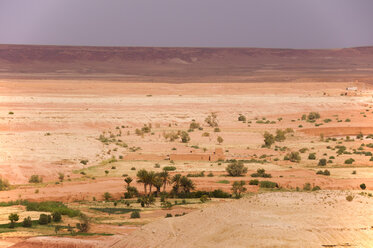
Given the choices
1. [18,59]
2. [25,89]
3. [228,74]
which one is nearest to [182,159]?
[25,89]

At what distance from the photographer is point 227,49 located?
176 m

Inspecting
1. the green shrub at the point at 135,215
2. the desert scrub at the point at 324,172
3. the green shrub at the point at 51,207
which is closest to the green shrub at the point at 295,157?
the desert scrub at the point at 324,172

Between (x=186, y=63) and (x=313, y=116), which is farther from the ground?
(x=186, y=63)

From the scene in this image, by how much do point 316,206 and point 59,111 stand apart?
4682cm

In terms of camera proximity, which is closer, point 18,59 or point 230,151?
point 230,151

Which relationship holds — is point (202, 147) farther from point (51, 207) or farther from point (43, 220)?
point (43, 220)

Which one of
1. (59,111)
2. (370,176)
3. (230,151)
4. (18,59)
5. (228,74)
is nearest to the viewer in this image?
(370,176)

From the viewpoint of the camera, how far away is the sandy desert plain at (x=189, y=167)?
16000 millimetres

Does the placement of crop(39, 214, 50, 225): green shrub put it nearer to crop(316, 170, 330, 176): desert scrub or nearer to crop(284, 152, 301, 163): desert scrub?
crop(316, 170, 330, 176): desert scrub

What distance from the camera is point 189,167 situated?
3416cm

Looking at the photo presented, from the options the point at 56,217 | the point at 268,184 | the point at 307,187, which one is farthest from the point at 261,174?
the point at 56,217

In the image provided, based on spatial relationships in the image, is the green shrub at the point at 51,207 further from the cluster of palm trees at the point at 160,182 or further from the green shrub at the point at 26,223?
the cluster of palm trees at the point at 160,182

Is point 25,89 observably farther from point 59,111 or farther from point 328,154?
point 328,154

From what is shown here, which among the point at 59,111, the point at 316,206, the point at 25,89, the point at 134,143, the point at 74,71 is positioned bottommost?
the point at 316,206
